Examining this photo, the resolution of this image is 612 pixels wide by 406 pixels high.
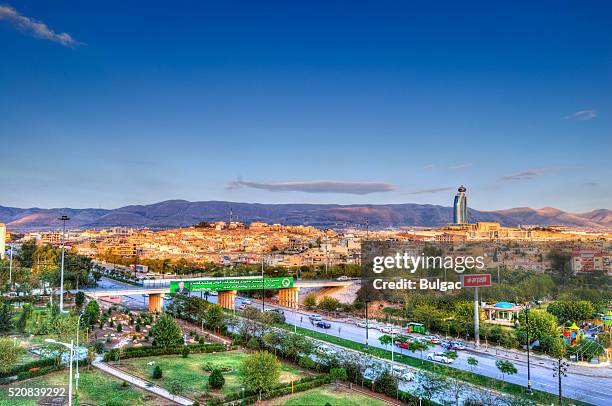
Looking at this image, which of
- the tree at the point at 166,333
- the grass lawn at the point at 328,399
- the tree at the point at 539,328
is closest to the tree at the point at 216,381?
the grass lawn at the point at 328,399

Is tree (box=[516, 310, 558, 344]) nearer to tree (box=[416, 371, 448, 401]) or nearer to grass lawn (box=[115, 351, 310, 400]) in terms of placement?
tree (box=[416, 371, 448, 401])

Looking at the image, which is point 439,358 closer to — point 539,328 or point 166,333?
point 539,328

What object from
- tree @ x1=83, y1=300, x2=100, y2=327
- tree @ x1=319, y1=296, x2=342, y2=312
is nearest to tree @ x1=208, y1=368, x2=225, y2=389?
tree @ x1=83, y1=300, x2=100, y2=327

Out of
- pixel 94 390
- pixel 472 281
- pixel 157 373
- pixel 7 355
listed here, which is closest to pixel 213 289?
pixel 157 373

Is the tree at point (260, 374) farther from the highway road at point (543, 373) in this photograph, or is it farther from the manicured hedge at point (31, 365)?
the highway road at point (543, 373)

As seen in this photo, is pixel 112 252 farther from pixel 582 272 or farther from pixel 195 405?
pixel 195 405
